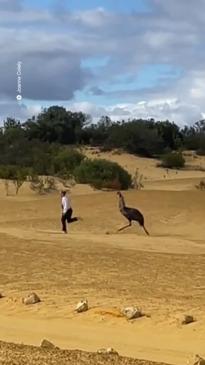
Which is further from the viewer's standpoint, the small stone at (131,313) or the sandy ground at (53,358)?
the small stone at (131,313)

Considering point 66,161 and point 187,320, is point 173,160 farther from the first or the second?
point 187,320

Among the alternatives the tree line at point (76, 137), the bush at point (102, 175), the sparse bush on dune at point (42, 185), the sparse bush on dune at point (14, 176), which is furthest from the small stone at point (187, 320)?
the tree line at point (76, 137)

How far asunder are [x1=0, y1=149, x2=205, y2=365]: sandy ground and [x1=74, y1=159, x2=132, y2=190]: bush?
1175 cm

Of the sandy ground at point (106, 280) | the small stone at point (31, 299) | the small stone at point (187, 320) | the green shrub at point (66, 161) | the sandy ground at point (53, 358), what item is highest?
the green shrub at point (66, 161)

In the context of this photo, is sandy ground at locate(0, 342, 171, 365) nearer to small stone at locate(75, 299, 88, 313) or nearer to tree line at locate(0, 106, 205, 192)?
small stone at locate(75, 299, 88, 313)

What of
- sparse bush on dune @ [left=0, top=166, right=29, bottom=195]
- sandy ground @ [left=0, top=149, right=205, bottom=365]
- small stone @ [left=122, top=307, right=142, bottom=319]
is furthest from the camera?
sparse bush on dune @ [left=0, top=166, right=29, bottom=195]

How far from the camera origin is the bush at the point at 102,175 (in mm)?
48131

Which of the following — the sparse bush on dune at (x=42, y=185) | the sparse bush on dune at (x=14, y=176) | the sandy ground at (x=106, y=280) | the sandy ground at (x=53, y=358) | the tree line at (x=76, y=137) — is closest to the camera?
the sandy ground at (x=53, y=358)

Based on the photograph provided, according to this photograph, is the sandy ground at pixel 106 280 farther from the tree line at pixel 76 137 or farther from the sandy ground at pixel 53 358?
the tree line at pixel 76 137

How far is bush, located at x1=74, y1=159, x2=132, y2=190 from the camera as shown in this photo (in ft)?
158

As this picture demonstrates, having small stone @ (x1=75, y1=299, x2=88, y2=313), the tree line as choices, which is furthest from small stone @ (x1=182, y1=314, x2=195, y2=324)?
the tree line

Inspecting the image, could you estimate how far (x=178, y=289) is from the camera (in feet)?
55.0

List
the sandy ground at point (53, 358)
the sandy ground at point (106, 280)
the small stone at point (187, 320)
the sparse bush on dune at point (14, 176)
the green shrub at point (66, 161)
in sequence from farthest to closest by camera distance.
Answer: the green shrub at point (66, 161) → the sparse bush on dune at point (14, 176) → the small stone at point (187, 320) → the sandy ground at point (106, 280) → the sandy ground at point (53, 358)

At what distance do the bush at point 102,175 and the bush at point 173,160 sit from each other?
20.7 meters
